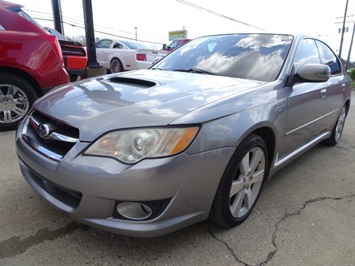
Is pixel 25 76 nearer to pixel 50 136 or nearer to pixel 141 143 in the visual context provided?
pixel 50 136

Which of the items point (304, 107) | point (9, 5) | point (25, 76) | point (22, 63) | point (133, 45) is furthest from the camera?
point (133, 45)

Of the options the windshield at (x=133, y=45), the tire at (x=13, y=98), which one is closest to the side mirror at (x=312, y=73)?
the tire at (x=13, y=98)

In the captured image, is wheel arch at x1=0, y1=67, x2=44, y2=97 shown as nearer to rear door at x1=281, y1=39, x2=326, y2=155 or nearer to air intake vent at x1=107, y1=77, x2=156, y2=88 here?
air intake vent at x1=107, y1=77, x2=156, y2=88

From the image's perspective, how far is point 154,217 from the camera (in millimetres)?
1722

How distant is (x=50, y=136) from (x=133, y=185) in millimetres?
699

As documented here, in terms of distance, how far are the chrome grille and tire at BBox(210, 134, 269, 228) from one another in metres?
0.98

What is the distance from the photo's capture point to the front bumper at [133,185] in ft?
5.33

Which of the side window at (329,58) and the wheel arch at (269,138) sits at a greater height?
the side window at (329,58)

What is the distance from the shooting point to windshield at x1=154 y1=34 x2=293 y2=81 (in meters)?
2.73

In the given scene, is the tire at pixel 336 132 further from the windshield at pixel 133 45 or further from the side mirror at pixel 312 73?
the windshield at pixel 133 45

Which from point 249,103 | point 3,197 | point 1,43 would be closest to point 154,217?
point 249,103

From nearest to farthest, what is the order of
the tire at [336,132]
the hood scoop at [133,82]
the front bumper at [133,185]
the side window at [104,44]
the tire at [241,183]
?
the front bumper at [133,185]
the tire at [241,183]
the hood scoop at [133,82]
the tire at [336,132]
the side window at [104,44]

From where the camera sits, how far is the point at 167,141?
Result: 169cm

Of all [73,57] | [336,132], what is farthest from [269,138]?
[73,57]
